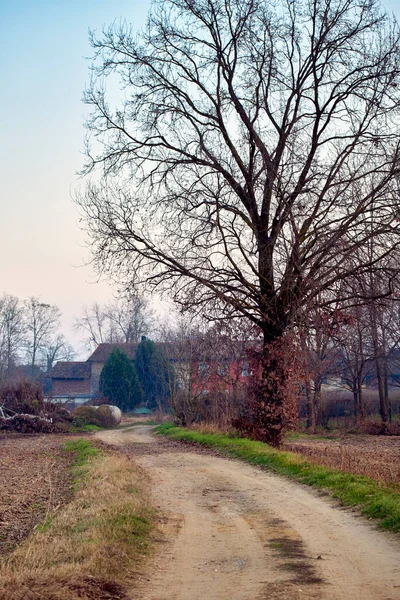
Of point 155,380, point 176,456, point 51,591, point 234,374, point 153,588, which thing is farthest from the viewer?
point 155,380

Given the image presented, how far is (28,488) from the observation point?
44.0ft

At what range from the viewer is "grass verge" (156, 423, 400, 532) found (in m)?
9.42

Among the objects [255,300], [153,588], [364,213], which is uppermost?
[364,213]

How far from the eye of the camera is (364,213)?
1877 centimetres

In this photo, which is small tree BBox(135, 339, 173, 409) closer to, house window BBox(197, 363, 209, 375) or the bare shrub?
the bare shrub

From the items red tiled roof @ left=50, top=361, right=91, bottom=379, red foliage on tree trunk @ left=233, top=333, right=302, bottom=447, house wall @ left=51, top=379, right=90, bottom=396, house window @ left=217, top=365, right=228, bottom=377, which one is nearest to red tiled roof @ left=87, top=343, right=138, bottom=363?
red tiled roof @ left=50, top=361, right=91, bottom=379

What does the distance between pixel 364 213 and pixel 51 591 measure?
15407 mm

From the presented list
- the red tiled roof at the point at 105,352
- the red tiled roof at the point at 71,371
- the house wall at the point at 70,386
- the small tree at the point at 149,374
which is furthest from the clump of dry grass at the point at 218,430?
the red tiled roof at the point at 71,371

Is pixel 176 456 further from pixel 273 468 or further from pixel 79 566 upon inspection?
pixel 79 566

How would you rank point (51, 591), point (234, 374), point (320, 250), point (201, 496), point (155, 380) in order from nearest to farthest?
point (51, 591)
point (201, 496)
point (320, 250)
point (234, 374)
point (155, 380)

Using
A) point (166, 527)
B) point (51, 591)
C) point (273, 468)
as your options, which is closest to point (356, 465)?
point (273, 468)

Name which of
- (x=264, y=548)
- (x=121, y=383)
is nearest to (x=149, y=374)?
(x=121, y=383)

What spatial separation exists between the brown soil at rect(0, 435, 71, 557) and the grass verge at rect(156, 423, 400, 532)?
4745 millimetres

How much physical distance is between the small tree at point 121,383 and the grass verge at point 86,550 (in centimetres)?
5116
